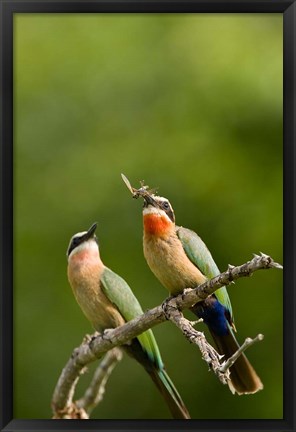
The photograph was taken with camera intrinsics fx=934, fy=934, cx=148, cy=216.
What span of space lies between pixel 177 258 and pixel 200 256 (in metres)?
0.08

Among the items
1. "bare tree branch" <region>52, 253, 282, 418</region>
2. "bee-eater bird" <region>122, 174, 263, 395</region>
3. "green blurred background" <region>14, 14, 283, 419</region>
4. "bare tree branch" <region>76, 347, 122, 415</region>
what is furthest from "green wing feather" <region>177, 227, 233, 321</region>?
"bare tree branch" <region>76, 347, 122, 415</region>

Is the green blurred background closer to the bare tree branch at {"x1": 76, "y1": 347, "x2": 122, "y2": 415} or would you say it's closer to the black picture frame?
the black picture frame

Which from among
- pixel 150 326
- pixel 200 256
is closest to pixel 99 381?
pixel 150 326

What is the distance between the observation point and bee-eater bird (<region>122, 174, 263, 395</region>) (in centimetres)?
285

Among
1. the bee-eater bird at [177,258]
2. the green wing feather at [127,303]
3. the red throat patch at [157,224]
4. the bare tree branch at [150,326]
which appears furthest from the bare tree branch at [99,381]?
the red throat patch at [157,224]

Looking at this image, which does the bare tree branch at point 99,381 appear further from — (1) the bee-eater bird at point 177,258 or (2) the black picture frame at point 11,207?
(1) the bee-eater bird at point 177,258

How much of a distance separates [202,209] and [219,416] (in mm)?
821

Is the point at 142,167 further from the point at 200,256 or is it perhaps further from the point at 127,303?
the point at 200,256

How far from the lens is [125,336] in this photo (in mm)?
2885

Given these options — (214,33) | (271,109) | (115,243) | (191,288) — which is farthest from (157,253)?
(214,33)

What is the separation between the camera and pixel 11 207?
3.20 m

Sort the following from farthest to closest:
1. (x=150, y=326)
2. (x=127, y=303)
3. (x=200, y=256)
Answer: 1. (x=127, y=303)
2. (x=200, y=256)
3. (x=150, y=326)

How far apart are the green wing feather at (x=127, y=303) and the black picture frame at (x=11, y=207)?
26 cm

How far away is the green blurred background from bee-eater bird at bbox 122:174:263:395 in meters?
0.26
